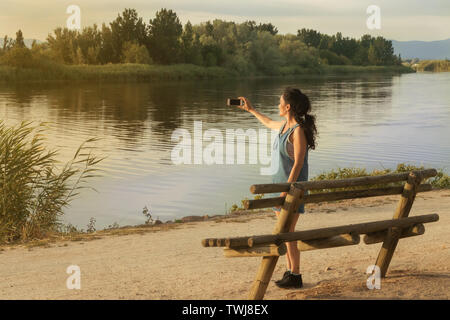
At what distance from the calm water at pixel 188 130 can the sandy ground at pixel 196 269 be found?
12.9ft

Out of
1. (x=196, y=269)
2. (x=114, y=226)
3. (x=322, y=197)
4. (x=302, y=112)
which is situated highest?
(x=302, y=112)

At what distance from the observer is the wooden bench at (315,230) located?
17.6 ft

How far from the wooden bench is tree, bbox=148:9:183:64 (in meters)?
87.8

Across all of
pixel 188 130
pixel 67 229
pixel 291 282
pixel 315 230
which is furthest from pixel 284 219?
pixel 188 130

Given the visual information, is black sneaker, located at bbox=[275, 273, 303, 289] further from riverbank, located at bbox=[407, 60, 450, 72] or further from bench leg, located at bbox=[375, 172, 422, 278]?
riverbank, located at bbox=[407, 60, 450, 72]

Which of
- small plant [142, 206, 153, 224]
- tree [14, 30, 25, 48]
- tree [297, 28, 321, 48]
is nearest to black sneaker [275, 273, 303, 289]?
small plant [142, 206, 153, 224]

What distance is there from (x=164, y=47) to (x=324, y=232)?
88.7 m

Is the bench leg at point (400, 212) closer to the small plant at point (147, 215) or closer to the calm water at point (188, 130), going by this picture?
the small plant at point (147, 215)

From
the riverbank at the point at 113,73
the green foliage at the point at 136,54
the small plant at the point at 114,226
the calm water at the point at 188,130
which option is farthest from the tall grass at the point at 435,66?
the small plant at the point at 114,226

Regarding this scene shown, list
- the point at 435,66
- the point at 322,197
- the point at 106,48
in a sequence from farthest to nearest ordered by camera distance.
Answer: the point at 435,66, the point at 106,48, the point at 322,197

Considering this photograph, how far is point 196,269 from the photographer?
770 centimetres

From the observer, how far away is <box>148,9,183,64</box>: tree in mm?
92625

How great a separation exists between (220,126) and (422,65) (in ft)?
527

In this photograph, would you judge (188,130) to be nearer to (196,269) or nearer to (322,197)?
(196,269)
